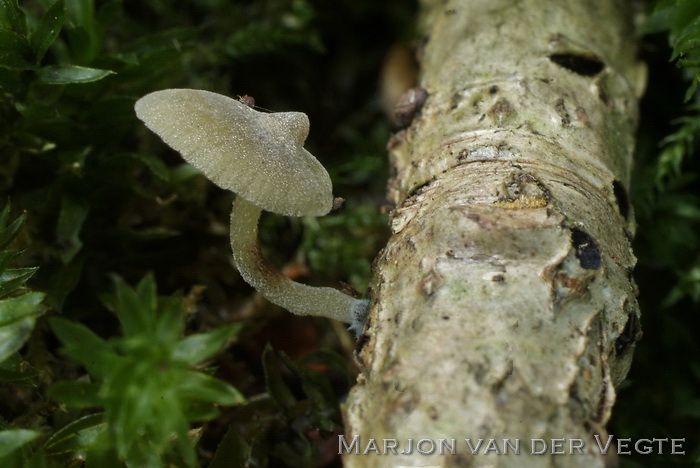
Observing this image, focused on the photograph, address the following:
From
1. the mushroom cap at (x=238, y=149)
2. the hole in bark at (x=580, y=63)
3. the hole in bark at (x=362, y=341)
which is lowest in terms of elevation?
the hole in bark at (x=362, y=341)

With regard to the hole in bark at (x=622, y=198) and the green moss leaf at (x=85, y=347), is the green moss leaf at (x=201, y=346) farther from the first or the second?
the hole in bark at (x=622, y=198)

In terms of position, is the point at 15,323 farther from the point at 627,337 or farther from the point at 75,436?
the point at 627,337

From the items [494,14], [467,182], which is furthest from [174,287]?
[494,14]

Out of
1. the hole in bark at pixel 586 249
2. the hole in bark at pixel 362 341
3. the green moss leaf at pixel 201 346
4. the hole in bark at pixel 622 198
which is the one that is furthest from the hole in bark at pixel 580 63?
the green moss leaf at pixel 201 346

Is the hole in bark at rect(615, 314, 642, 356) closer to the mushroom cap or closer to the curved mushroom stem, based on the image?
the curved mushroom stem

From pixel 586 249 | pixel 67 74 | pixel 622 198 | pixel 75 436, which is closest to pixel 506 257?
pixel 586 249

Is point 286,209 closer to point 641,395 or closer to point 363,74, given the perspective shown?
point 641,395

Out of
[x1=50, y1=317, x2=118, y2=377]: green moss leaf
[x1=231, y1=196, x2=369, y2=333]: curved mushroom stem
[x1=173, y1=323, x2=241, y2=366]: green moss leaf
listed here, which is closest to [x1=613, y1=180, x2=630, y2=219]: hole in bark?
[x1=231, y1=196, x2=369, y2=333]: curved mushroom stem
